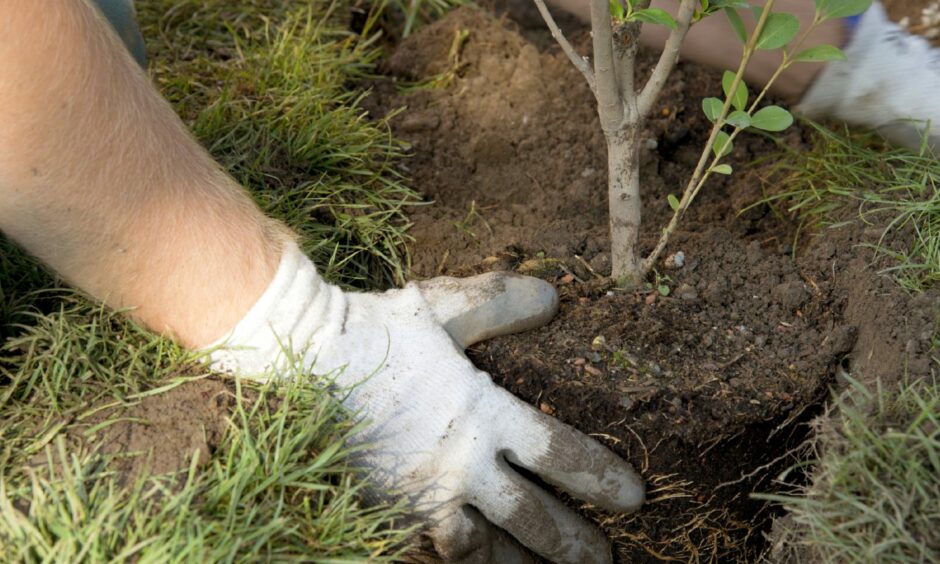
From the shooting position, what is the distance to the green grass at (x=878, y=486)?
1.34 metres

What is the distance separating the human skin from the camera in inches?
85.6

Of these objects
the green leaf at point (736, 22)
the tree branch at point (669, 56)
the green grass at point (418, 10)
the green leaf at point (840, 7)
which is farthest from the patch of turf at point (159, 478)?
the green grass at point (418, 10)

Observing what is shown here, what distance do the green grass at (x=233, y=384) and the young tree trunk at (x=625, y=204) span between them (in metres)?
0.54

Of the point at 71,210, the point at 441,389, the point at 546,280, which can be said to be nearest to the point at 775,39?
the point at 546,280

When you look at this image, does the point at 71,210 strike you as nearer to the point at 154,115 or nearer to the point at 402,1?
the point at 154,115

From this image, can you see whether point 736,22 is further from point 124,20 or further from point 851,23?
point 124,20

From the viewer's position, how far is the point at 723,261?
2031mm

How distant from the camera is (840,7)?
1569 millimetres

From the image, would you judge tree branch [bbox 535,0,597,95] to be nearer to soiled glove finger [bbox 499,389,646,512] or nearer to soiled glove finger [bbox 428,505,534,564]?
soiled glove finger [bbox 499,389,646,512]

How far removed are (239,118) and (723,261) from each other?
4.21ft

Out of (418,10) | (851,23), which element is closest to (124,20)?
(418,10)

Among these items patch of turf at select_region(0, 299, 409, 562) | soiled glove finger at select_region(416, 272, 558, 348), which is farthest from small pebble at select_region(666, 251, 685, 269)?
patch of turf at select_region(0, 299, 409, 562)

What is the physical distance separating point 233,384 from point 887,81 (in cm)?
162

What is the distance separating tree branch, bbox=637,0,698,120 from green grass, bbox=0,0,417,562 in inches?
28.1
